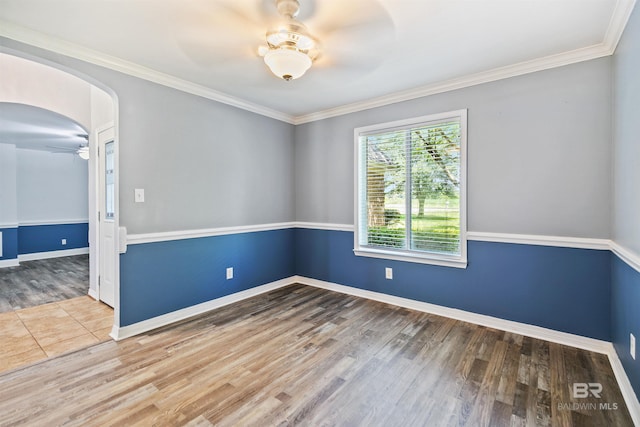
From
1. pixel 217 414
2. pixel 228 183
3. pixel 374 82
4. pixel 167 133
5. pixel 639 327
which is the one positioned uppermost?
pixel 374 82

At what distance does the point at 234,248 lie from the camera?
362cm

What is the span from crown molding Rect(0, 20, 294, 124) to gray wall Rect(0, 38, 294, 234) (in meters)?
0.04

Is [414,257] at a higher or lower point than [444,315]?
higher

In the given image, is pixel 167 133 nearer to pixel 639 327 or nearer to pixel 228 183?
pixel 228 183

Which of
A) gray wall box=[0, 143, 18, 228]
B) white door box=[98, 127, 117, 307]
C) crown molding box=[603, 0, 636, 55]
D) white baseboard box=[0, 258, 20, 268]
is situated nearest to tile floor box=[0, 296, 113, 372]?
white door box=[98, 127, 117, 307]

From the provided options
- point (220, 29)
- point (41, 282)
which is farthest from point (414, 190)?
point (41, 282)

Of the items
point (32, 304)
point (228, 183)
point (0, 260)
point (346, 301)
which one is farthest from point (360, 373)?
point (0, 260)

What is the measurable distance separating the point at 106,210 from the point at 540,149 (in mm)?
4682

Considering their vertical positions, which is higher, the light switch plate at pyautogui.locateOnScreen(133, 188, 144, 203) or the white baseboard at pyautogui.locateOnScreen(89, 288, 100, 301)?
the light switch plate at pyautogui.locateOnScreen(133, 188, 144, 203)

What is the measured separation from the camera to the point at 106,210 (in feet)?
11.7

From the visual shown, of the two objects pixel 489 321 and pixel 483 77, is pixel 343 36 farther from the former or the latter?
pixel 489 321

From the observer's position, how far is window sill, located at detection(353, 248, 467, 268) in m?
3.06

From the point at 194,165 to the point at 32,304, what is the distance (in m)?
2.74

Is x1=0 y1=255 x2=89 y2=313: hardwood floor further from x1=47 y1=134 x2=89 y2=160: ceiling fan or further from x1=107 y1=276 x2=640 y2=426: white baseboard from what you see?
x1=47 y1=134 x2=89 y2=160: ceiling fan
